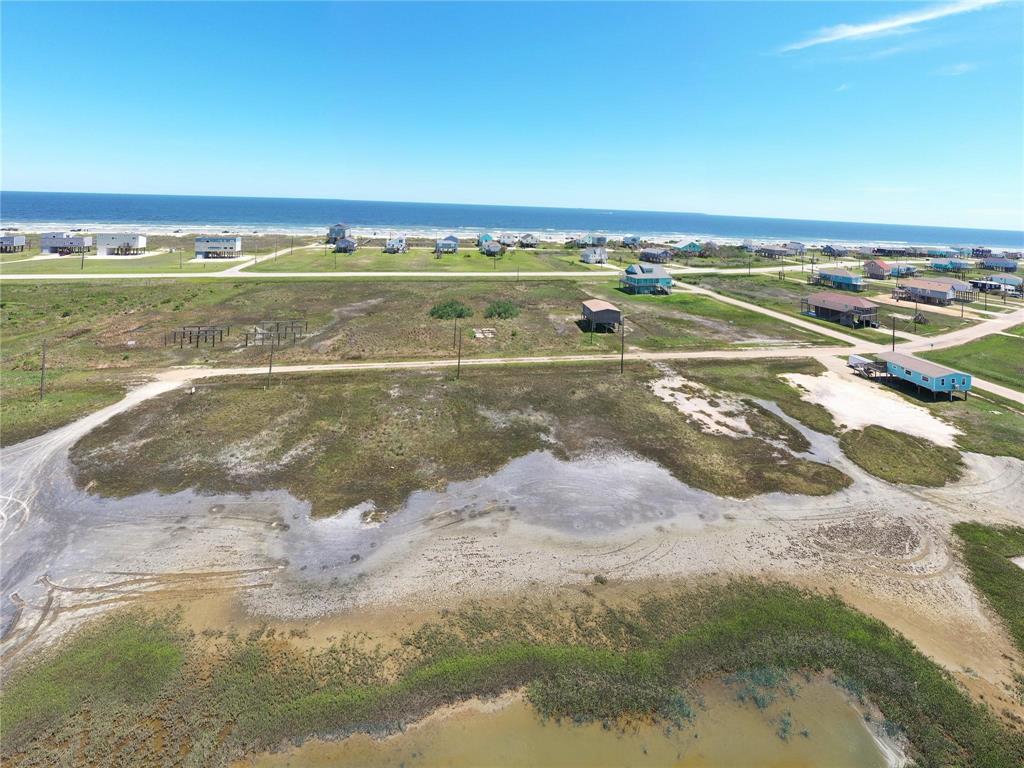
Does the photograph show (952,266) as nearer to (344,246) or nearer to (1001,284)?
(1001,284)

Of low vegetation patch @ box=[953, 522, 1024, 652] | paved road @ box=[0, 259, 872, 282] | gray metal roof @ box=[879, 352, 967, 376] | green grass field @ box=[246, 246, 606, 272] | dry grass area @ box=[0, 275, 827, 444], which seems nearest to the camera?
low vegetation patch @ box=[953, 522, 1024, 652]

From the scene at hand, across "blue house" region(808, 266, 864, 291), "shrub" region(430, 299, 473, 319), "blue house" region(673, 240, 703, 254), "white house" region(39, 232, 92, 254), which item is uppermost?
"blue house" region(673, 240, 703, 254)

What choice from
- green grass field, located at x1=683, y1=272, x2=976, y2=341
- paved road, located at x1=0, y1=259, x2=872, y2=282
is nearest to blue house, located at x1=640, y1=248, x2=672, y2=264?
paved road, located at x1=0, y1=259, x2=872, y2=282

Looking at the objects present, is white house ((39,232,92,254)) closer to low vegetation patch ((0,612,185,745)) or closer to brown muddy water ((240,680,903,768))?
low vegetation patch ((0,612,185,745))

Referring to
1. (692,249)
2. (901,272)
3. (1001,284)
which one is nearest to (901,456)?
(1001,284)

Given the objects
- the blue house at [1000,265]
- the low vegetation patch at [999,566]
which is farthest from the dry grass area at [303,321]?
the blue house at [1000,265]

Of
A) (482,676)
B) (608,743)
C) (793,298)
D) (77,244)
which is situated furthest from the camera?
(77,244)
